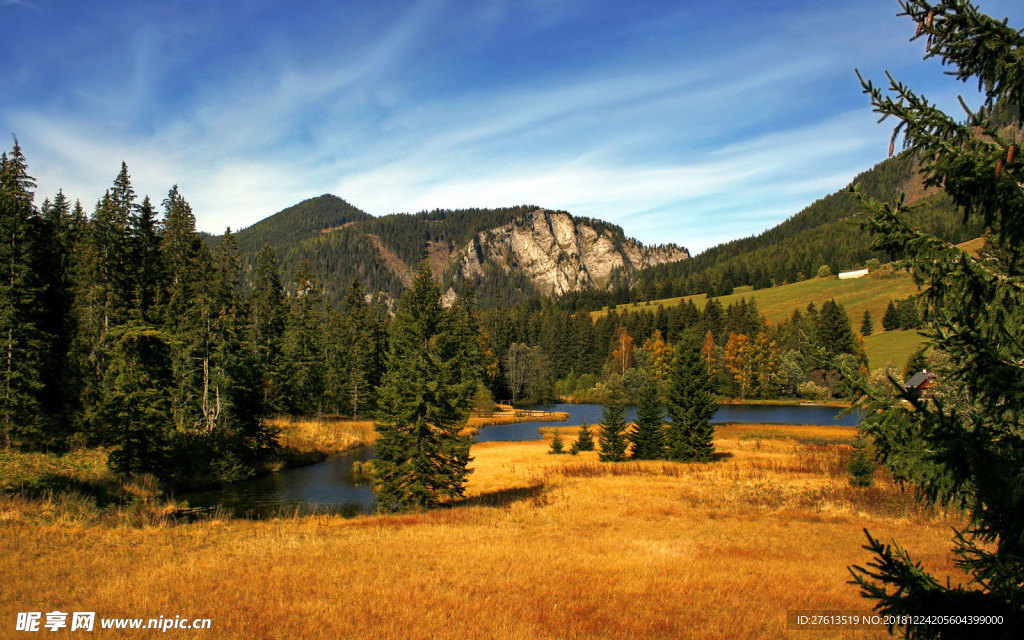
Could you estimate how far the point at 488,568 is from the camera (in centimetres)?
1354

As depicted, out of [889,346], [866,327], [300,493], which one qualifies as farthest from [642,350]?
[300,493]

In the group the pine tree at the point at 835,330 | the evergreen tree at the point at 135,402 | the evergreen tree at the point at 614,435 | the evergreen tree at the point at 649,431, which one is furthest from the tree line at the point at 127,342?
the pine tree at the point at 835,330

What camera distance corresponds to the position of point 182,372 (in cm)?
3994

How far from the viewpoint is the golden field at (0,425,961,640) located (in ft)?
32.6

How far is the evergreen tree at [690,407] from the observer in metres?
39.0

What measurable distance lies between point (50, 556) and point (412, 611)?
9.43m

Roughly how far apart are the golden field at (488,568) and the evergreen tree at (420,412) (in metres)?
2.17

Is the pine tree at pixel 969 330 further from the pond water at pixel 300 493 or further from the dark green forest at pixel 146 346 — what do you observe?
the pond water at pixel 300 493

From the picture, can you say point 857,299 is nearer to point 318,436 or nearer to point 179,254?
point 318,436

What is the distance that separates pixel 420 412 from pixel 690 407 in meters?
23.6

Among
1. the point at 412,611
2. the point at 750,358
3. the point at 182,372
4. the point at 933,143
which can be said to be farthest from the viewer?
the point at 750,358

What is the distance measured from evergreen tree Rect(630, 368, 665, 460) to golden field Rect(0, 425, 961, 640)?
1588 centimetres

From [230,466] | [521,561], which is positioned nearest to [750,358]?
[230,466]

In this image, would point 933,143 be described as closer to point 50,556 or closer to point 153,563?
point 153,563
